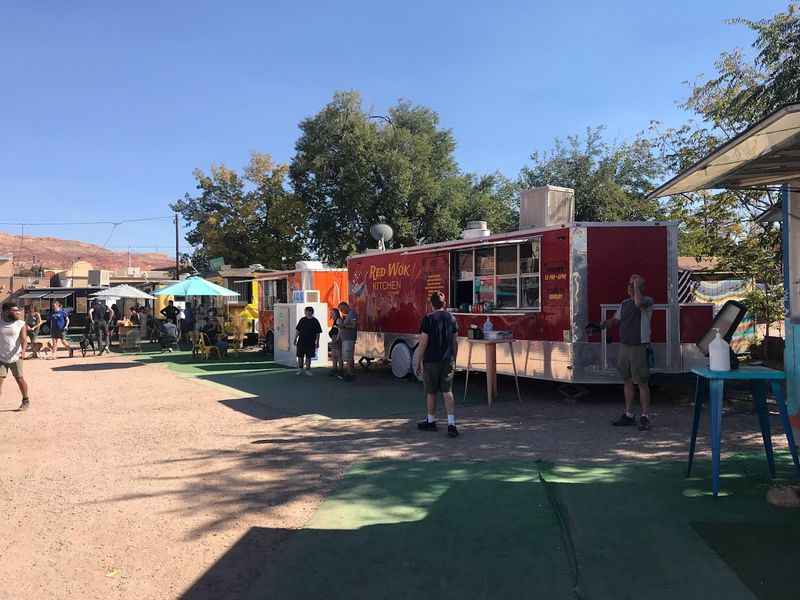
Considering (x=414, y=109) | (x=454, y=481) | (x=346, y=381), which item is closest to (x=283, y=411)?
(x=346, y=381)

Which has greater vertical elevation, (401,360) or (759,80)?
(759,80)

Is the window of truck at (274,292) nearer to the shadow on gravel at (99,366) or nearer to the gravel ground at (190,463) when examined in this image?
the shadow on gravel at (99,366)

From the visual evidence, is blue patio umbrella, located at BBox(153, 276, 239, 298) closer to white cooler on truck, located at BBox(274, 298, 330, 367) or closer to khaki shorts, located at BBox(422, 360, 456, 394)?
white cooler on truck, located at BBox(274, 298, 330, 367)

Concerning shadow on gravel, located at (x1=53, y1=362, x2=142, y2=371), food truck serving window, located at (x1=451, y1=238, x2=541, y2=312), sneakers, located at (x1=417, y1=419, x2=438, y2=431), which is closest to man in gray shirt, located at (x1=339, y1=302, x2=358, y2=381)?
food truck serving window, located at (x1=451, y1=238, x2=541, y2=312)

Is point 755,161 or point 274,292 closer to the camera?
point 755,161

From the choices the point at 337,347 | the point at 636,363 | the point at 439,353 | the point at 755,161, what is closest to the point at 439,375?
the point at 439,353

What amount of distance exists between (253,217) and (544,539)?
27.8m

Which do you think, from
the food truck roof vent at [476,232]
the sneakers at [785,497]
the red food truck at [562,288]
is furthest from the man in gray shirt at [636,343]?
the food truck roof vent at [476,232]

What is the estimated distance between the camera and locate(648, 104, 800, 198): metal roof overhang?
12.1ft

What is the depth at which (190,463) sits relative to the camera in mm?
6273

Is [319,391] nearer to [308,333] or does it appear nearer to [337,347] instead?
[337,347]

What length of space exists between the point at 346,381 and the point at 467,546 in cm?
824

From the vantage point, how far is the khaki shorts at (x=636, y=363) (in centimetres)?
725

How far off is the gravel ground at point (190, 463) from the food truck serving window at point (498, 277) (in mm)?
1607
